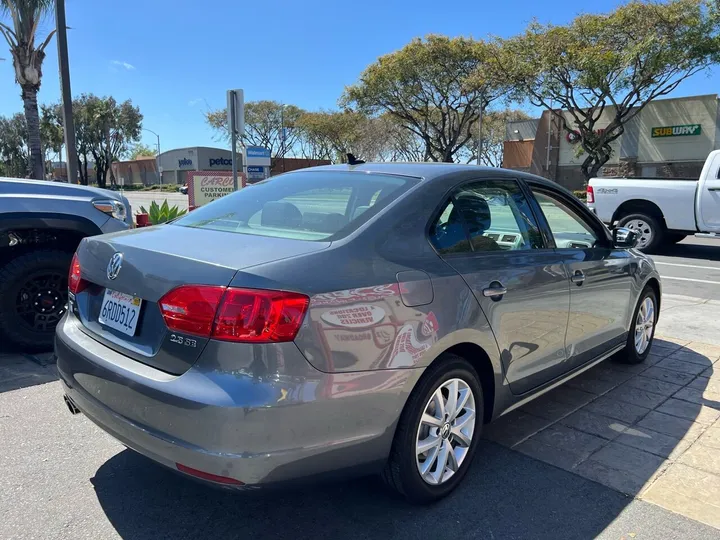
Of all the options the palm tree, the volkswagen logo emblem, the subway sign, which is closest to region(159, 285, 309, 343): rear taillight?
the volkswagen logo emblem

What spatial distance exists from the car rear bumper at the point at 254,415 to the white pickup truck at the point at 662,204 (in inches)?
417

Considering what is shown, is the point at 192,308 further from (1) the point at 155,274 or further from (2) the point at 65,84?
(2) the point at 65,84

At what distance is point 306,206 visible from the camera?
3.04 m

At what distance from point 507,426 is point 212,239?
7.47 ft

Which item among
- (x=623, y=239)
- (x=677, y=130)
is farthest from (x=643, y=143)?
(x=623, y=239)

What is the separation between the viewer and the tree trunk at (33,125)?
52.3ft

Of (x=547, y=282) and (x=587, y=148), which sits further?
(x=587, y=148)

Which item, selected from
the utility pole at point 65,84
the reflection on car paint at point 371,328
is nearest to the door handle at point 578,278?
the reflection on car paint at point 371,328

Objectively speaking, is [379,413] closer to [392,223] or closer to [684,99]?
[392,223]

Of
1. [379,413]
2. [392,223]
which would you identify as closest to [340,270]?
[392,223]

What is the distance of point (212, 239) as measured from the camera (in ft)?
8.30

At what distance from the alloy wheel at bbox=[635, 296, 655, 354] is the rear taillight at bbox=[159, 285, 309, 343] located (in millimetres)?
3595

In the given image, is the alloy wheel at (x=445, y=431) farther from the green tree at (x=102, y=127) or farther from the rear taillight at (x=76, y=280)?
the green tree at (x=102, y=127)

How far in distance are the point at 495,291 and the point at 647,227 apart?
10.2 m
